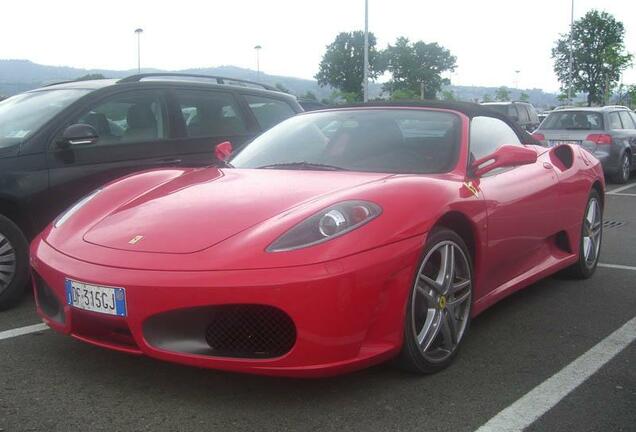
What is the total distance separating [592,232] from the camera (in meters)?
5.20

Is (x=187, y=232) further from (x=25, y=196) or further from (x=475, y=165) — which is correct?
(x=25, y=196)

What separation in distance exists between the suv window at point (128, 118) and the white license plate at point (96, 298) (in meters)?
2.21

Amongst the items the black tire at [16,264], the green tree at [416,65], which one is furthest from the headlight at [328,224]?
the green tree at [416,65]

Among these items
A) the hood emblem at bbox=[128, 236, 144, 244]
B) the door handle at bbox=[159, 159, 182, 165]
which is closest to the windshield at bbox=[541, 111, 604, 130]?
the door handle at bbox=[159, 159, 182, 165]

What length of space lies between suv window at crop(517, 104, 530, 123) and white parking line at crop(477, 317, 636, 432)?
15.7 m

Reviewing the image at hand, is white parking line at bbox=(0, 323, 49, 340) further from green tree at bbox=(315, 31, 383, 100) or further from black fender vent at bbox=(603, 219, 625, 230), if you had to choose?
green tree at bbox=(315, 31, 383, 100)

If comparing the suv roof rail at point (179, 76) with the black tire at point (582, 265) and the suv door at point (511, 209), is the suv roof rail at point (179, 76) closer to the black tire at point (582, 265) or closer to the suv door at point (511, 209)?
the suv door at point (511, 209)

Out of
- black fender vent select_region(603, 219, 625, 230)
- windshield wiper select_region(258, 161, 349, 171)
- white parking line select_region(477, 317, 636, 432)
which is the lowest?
black fender vent select_region(603, 219, 625, 230)

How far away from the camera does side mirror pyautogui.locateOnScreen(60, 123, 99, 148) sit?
181 inches

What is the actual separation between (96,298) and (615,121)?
1182 cm

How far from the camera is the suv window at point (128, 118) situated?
5.00 meters

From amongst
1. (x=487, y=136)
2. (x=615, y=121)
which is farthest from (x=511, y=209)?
(x=615, y=121)

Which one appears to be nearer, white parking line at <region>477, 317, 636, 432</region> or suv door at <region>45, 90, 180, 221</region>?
white parking line at <region>477, 317, 636, 432</region>

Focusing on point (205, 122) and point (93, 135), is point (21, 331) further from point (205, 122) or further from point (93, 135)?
point (205, 122)
